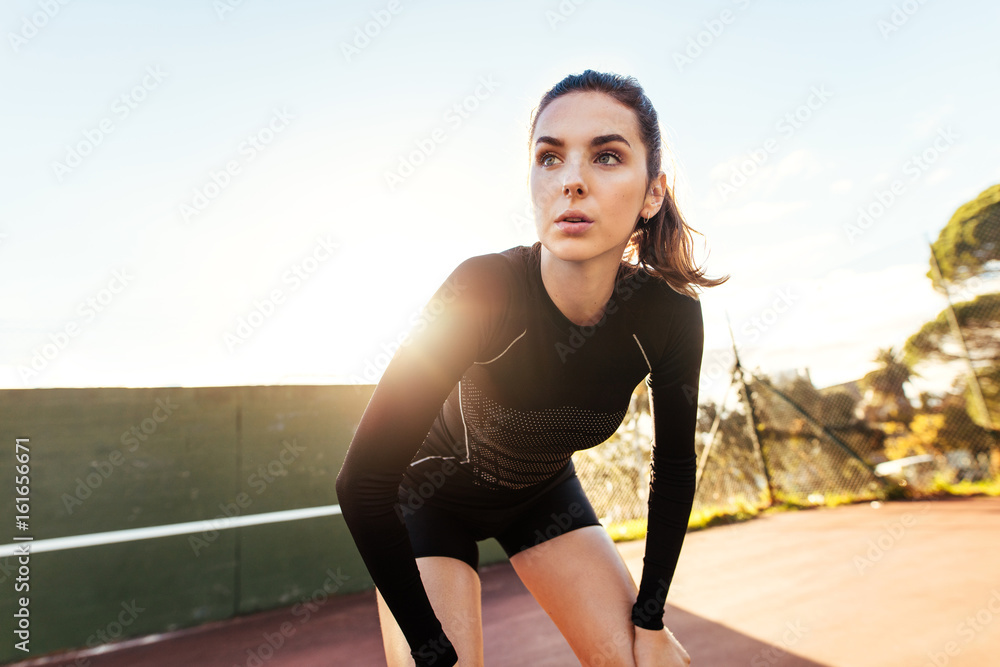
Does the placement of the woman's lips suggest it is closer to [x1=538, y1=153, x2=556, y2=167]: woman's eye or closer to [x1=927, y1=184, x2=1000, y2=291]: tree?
[x1=538, y1=153, x2=556, y2=167]: woman's eye

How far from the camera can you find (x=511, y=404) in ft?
5.64

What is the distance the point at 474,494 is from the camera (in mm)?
1905

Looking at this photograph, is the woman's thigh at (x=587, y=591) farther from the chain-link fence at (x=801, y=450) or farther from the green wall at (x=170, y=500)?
the chain-link fence at (x=801, y=450)

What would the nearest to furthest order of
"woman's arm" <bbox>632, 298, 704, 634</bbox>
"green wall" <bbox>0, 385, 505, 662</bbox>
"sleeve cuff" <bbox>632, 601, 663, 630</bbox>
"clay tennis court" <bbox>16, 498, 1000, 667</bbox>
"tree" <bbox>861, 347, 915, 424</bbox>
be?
"sleeve cuff" <bbox>632, 601, 663, 630</bbox> < "woman's arm" <bbox>632, 298, 704, 634</bbox> < "clay tennis court" <bbox>16, 498, 1000, 667</bbox> < "green wall" <bbox>0, 385, 505, 662</bbox> < "tree" <bbox>861, 347, 915, 424</bbox>

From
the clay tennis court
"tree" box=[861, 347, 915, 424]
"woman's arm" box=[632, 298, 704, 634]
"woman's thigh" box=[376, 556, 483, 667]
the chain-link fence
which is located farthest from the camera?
"tree" box=[861, 347, 915, 424]

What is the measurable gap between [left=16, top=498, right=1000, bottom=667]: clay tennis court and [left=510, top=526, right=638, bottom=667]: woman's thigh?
2.30 meters

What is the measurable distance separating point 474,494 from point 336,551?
515cm

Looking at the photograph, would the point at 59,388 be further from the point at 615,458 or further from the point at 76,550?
the point at 615,458

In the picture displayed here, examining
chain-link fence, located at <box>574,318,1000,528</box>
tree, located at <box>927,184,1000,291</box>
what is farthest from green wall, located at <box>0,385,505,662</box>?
tree, located at <box>927,184,1000,291</box>

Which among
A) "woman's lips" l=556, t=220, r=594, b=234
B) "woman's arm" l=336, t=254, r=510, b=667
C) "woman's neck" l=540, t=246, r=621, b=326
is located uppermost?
"woman's lips" l=556, t=220, r=594, b=234

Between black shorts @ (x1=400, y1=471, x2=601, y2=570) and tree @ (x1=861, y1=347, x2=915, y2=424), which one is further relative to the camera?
tree @ (x1=861, y1=347, x2=915, y2=424)

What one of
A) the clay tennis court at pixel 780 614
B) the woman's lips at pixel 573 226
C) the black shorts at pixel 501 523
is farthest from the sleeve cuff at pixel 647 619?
the clay tennis court at pixel 780 614

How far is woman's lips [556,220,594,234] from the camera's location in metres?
1.59

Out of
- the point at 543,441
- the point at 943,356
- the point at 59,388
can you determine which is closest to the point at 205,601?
the point at 59,388
